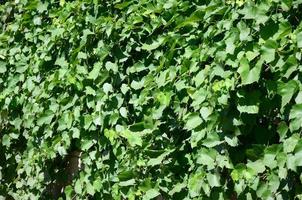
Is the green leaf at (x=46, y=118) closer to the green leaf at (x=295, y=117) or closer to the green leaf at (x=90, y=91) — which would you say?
the green leaf at (x=90, y=91)

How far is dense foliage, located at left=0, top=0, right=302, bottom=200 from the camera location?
2.05 meters

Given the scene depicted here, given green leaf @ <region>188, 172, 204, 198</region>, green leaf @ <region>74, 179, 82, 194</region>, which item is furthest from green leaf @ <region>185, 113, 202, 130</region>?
green leaf @ <region>74, 179, 82, 194</region>

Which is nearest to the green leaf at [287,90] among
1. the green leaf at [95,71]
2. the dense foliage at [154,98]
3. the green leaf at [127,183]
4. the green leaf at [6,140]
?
the dense foliage at [154,98]

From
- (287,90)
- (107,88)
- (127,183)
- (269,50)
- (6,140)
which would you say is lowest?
(6,140)

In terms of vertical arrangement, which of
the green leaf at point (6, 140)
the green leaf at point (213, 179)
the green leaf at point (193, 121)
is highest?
the green leaf at point (193, 121)

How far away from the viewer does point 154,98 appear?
2.45 m

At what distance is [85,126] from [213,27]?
0.93 meters

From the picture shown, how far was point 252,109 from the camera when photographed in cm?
207

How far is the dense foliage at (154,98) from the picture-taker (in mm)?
2051

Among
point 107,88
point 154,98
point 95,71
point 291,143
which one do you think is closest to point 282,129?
point 291,143

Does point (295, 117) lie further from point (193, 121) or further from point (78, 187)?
point (78, 187)

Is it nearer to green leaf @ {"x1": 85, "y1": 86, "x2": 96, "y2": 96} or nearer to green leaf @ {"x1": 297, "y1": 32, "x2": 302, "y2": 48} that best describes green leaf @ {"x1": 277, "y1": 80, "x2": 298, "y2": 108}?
green leaf @ {"x1": 297, "y1": 32, "x2": 302, "y2": 48}

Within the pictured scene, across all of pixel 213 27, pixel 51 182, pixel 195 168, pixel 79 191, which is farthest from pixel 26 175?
pixel 213 27

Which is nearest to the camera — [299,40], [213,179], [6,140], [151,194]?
[299,40]
